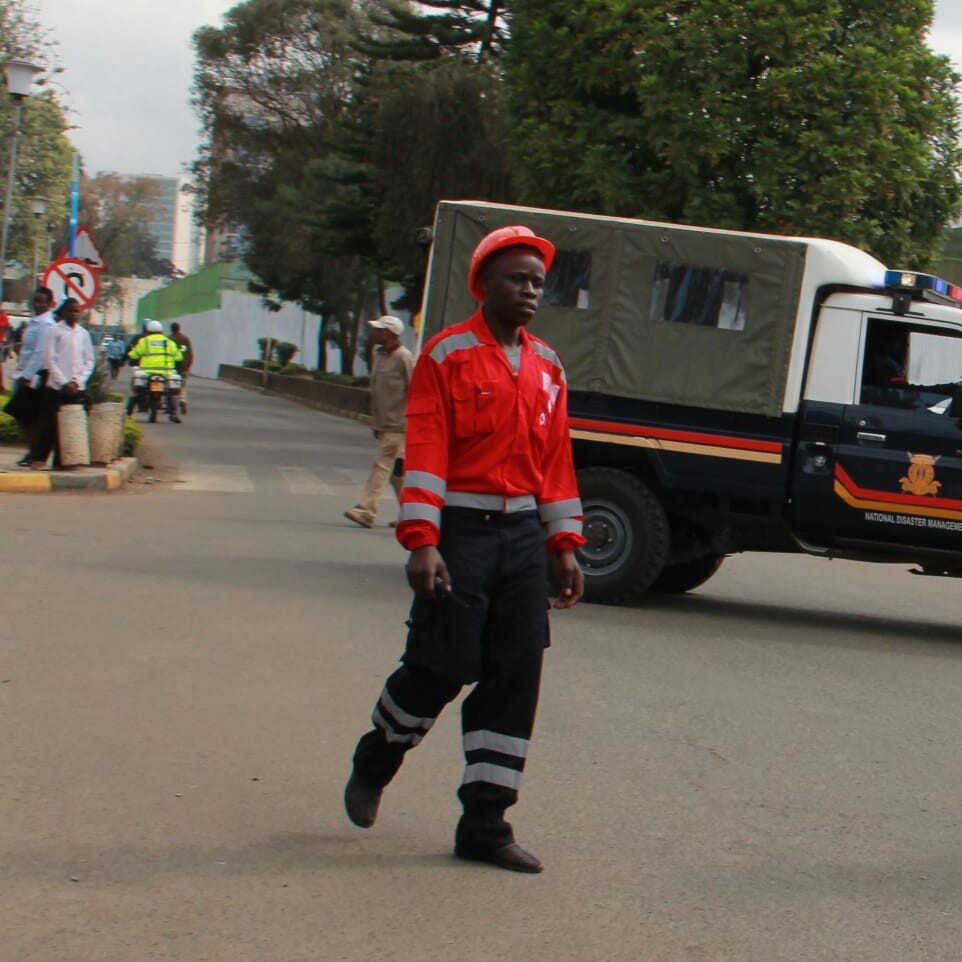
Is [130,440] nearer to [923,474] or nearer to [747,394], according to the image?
[747,394]

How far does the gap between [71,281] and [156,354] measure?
35.9 feet

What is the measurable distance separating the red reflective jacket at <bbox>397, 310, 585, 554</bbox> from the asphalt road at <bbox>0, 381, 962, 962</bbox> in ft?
3.47

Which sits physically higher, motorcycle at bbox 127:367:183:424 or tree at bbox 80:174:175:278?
tree at bbox 80:174:175:278

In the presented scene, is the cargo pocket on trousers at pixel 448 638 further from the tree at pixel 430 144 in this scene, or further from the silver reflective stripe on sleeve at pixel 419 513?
the tree at pixel 430 144

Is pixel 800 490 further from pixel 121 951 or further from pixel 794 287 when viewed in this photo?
pixel 121 951

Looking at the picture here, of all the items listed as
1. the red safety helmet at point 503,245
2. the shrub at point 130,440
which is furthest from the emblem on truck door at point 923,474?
the shrub at point 130,440

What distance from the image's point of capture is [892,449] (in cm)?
1063

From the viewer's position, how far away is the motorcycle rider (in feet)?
99.3

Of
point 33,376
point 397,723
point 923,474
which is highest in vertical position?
point 923,474

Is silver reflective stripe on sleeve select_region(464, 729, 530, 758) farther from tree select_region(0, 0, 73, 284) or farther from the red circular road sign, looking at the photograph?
tree select_region(0, 0, 73, 284)

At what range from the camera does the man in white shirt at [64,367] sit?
1647cm

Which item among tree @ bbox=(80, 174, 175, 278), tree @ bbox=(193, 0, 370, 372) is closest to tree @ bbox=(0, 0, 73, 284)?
tree @ bbox=(193, 0, 370, 372)

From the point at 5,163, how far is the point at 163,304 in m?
87.7

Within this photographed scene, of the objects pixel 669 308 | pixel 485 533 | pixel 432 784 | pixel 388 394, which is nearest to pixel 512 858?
pixel 485 533
